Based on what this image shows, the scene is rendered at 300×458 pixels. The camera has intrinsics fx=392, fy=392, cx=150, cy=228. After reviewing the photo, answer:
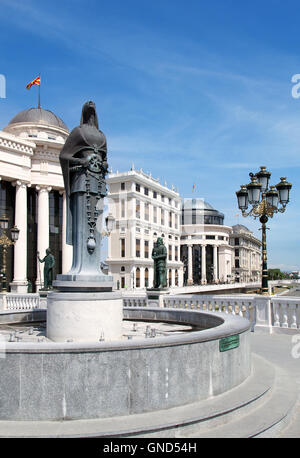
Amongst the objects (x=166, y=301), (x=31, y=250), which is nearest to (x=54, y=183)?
(x=31, y=250)

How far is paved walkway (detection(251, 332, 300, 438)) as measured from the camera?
536 centimetres

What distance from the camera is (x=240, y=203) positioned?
15.0m

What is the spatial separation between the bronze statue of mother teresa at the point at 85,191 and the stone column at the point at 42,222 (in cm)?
3327

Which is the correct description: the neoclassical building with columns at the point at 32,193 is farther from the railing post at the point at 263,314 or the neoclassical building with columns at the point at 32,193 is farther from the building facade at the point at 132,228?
the railing post at the point at 263,314

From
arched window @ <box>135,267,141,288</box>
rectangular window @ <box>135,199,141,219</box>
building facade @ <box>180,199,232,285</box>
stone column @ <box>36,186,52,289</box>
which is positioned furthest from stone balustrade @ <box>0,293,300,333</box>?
building facade @ <box>180,199,232,285</box>

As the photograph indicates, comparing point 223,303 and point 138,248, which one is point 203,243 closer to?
point 138,248

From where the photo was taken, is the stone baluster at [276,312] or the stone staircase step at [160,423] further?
the stone baluster at [276,312]

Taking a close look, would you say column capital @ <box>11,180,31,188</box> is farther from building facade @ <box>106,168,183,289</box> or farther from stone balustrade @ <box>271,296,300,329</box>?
building facade @ <box>106,168,183,289</box>

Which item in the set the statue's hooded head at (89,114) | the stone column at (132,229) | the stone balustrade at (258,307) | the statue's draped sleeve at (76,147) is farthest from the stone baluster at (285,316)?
the stone column at (132,229)

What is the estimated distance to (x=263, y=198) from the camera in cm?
1473

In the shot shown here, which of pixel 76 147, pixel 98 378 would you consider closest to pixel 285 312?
pixel 76 147

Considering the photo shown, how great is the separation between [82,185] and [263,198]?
8.59 metres

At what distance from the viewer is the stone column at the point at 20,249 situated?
3797 centimetres

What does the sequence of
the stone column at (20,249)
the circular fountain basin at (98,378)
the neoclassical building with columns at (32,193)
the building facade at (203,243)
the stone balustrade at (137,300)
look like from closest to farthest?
the circular fountain basin at (98,378), the stone balustrade at (137,300), the stone column at (20,249), the neoclassical building with columns at (32,193), the building facade at (203,243)
